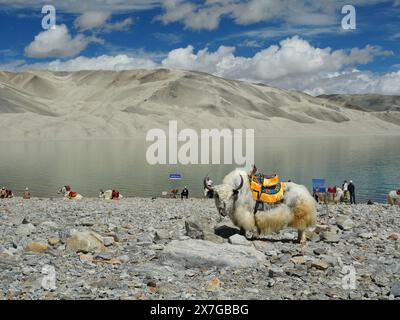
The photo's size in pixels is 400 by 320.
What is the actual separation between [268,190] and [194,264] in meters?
3.32

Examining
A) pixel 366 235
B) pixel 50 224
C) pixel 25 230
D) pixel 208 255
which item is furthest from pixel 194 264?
pixel 50 224

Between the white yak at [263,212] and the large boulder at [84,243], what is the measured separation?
111 inches

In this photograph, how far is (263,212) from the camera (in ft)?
37.4

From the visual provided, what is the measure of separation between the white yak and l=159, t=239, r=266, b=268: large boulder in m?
1.92

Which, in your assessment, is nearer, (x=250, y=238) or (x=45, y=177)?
(x=250, y=238)

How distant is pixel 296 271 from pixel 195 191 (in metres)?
26.9

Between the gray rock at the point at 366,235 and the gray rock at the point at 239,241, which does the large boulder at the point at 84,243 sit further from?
the gray rock at the point at 366,235

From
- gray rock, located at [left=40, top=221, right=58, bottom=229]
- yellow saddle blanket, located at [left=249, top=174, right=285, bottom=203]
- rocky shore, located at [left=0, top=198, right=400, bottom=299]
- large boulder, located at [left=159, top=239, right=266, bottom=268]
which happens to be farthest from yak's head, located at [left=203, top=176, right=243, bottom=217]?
gray rock, located at [left=40, top=221, right=58, bottom=229]

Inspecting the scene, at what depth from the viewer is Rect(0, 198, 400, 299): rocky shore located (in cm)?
757

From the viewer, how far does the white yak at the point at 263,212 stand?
36.8 ft

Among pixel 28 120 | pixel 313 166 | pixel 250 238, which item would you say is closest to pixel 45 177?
pixel 313 166

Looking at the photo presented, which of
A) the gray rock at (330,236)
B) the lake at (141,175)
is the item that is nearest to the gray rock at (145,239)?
the gray rock at (330,236)

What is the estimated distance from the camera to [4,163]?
56.8 m
